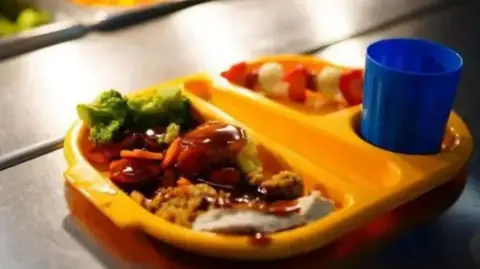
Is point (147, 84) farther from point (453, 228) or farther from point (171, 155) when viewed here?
point (453, 228)

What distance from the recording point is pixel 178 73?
46.6 inches

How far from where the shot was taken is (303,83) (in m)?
1.02

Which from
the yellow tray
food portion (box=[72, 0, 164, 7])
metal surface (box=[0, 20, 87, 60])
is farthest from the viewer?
food portion (box=[72, 0, 164, 7])

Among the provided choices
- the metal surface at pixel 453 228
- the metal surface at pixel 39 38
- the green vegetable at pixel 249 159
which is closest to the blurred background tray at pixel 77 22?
the metal surface at pixel 39 38

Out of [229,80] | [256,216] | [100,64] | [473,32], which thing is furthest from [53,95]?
[473,32]

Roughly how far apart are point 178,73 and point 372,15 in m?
0.39

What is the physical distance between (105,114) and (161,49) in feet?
1.24

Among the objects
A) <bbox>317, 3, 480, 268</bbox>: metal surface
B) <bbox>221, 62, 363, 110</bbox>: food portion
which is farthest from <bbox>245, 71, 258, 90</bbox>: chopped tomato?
<bbox>317, 3, 480, 268</bbox>: metal surface

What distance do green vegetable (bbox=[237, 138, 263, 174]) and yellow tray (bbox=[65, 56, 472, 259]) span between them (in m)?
0.02

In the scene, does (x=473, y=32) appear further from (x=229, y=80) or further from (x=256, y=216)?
(x=256, y=216)

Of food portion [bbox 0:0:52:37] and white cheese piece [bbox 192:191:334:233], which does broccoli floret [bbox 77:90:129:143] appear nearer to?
white cheese piece [bbox 192:191:334:233]

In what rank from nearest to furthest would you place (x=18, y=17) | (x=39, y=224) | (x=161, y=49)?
(x=39, y=224) < (x=161, y=49) < (x=18, y=17)

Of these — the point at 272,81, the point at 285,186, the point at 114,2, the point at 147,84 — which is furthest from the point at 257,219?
the point at 114,2

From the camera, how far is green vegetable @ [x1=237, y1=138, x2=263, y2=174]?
85 centimetres
